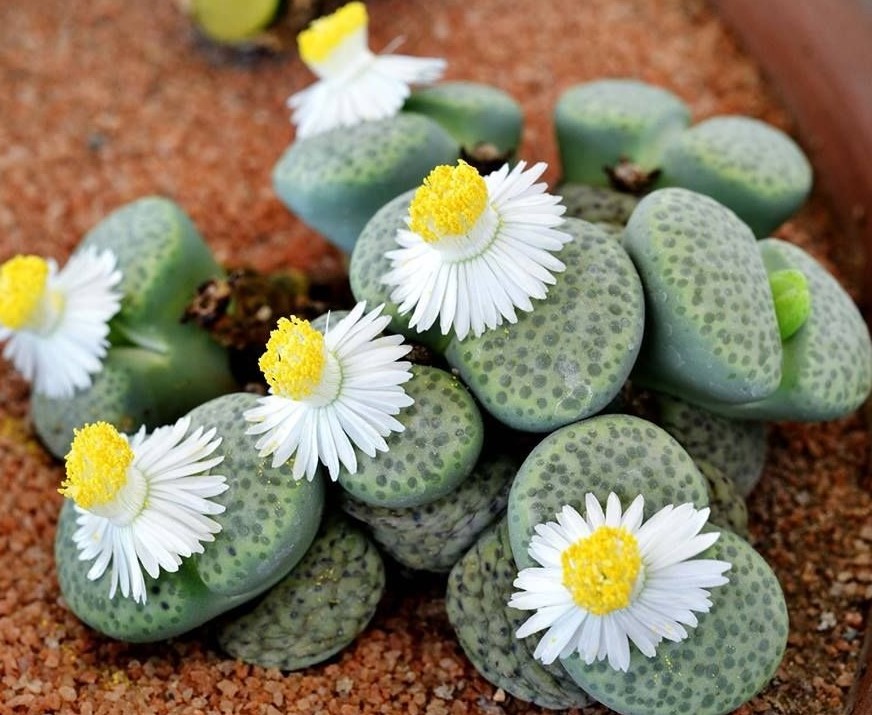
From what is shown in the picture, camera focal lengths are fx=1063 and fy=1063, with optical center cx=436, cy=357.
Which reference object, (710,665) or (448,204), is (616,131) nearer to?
(448,204)

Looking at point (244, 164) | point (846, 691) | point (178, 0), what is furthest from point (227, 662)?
point (178, 0)

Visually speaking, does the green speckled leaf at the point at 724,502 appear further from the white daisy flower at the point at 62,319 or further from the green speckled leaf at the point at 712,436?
the white daisy flower at the point at 62,319

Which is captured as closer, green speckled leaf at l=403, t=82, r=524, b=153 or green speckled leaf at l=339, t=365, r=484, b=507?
green speckled leaf at l=339, t=365, r=484, b=507

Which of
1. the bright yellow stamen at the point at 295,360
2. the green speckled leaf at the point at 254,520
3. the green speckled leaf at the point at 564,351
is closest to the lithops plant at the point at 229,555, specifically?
the green speckled leaf at the point at 254,520

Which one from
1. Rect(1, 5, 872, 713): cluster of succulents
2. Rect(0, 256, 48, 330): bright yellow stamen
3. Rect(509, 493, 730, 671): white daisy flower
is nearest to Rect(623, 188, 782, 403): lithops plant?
Rect(1, 5, 872, 713): cluster of succulents

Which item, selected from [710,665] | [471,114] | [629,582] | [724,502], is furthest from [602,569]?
[471,114]

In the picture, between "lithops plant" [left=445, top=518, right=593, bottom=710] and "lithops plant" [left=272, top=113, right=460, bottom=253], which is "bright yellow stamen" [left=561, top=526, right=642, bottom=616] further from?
"lithops plant" [left=272, top=113, right=460, bottom=253]

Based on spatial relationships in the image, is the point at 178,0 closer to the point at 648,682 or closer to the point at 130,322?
the point at 130,322
